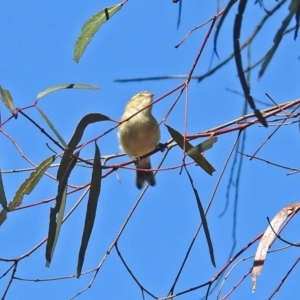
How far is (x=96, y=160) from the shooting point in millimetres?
2105

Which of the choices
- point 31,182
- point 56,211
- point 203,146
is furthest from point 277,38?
point 31,182

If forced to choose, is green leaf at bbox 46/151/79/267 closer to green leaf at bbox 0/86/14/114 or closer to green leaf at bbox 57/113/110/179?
green leaf at bbox 57/113/110/179

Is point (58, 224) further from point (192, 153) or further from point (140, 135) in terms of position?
point (140, 135)

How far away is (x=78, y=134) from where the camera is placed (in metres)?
2.02

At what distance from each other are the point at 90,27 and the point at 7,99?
304 millimetres

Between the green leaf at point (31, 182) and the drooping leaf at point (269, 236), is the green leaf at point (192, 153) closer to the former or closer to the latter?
the drooping leaf at point (269, 236)

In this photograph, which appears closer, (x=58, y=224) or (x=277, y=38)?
(x=277, y=38)

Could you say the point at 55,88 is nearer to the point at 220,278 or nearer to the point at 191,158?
the point at 191,158

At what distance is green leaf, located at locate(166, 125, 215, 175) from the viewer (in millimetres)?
2008

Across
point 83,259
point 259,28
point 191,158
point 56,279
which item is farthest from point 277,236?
point 259,28

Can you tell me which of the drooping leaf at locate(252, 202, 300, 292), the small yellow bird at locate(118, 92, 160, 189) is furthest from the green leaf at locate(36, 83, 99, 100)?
the small yellow bird at locate(118, 92, 160, 189)

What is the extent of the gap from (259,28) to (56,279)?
55.2 inches

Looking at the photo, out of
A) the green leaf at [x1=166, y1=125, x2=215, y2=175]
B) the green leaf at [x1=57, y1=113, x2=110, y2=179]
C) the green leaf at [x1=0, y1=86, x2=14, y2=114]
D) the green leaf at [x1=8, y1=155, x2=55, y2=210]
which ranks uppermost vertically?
the green leaf at [x1=0, y1=86, x2=14, y2=114]

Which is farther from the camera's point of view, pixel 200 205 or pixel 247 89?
pixel 200 205
